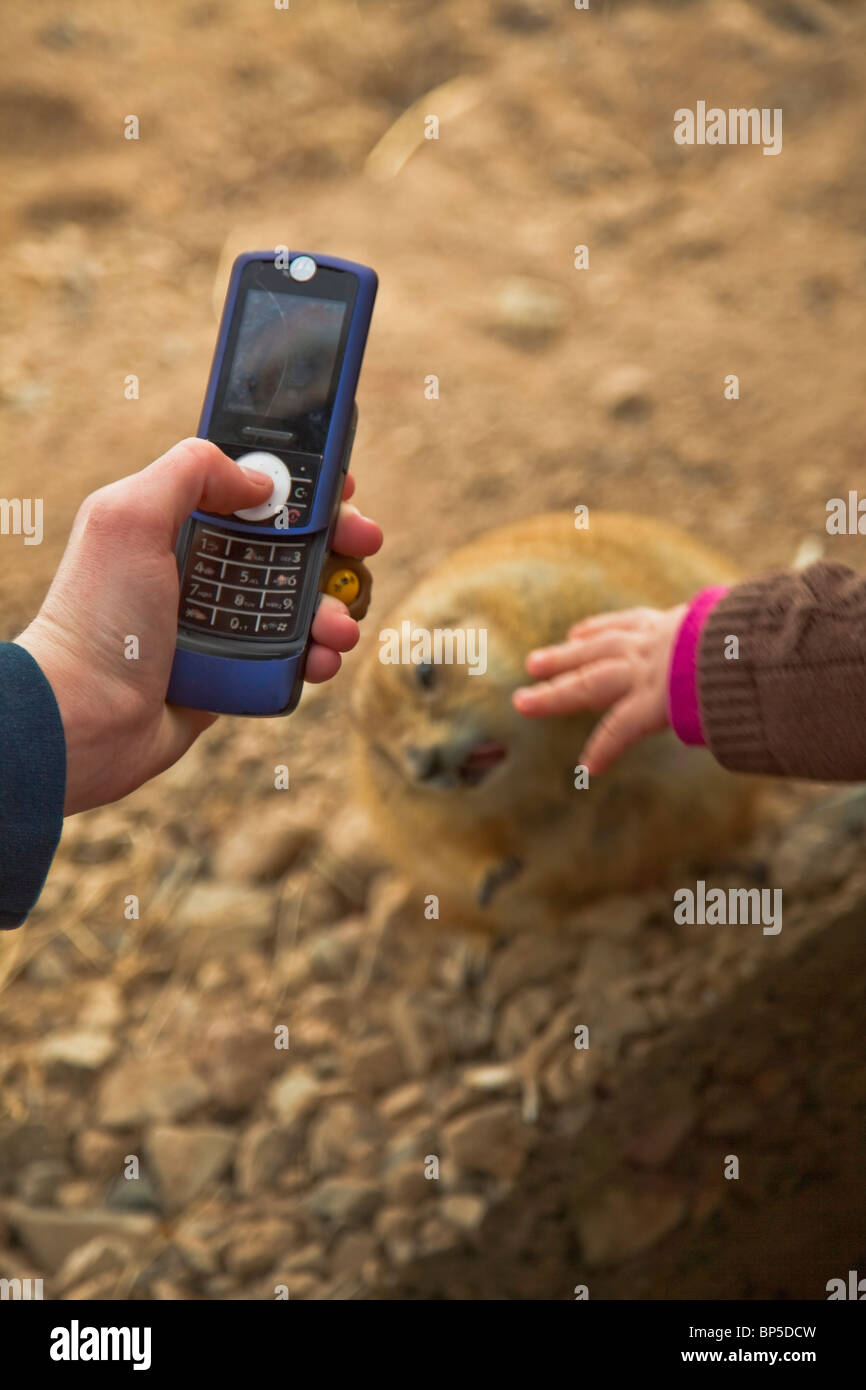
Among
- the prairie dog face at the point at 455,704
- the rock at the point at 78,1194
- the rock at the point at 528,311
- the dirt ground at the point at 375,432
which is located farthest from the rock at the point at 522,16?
the rock at the point at 78,1194

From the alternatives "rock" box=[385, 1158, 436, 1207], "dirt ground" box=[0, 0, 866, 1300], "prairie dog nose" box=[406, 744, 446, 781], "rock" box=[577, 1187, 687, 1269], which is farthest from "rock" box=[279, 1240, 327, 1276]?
"prairie dog nose" box=[406, 744, 446, 781]

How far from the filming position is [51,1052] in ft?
5.99

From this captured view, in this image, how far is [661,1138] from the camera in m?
1.48

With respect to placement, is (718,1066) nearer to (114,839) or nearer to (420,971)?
(420,971)

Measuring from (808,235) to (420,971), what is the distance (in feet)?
6.84

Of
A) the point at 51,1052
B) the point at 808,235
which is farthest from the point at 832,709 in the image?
the point at 808,235

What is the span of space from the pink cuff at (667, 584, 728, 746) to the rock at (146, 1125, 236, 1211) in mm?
822

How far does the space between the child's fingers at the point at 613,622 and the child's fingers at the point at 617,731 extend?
11 cm

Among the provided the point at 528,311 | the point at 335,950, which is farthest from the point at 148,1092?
the point at 528,311

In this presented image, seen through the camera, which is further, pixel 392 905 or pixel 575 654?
pixel 392 905

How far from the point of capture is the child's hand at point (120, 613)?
108 cm

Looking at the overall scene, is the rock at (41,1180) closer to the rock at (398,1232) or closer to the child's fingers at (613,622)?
the rock at (398,1232)

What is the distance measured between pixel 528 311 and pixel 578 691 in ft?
5.43

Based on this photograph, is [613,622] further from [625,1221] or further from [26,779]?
[26,779]
